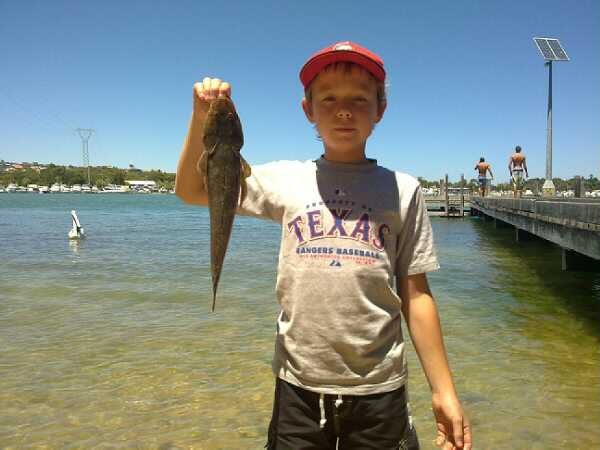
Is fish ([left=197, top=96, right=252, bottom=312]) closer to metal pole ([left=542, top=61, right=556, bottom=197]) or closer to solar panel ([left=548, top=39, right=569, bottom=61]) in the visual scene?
metal pole ([left=542, top=61, right=556, bottom=197])

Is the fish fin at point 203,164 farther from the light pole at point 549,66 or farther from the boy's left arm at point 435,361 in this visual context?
the light pole at point 549,66

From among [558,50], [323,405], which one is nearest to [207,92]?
[323,405]

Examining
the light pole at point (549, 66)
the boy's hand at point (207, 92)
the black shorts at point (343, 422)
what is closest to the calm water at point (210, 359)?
the black shorts at point (343, 422)

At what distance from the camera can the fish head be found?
1.82 m

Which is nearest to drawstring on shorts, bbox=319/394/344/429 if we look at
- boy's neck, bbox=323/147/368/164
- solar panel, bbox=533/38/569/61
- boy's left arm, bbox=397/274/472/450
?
boy's left arm, bbox=397/274/472/450

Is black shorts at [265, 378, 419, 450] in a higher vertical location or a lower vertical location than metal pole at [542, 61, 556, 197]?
lower

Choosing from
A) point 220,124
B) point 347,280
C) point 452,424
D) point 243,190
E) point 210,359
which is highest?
point 220,124

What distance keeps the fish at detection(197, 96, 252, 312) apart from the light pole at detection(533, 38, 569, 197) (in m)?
25.2

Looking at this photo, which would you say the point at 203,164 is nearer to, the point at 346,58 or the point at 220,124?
the point at 220,124

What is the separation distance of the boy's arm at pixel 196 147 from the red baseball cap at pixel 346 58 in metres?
0.44

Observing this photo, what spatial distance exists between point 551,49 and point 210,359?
27684 millimetres

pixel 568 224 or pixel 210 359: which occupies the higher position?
pixel 568 224

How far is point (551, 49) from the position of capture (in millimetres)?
25906

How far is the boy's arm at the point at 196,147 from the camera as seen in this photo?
1.87 m
